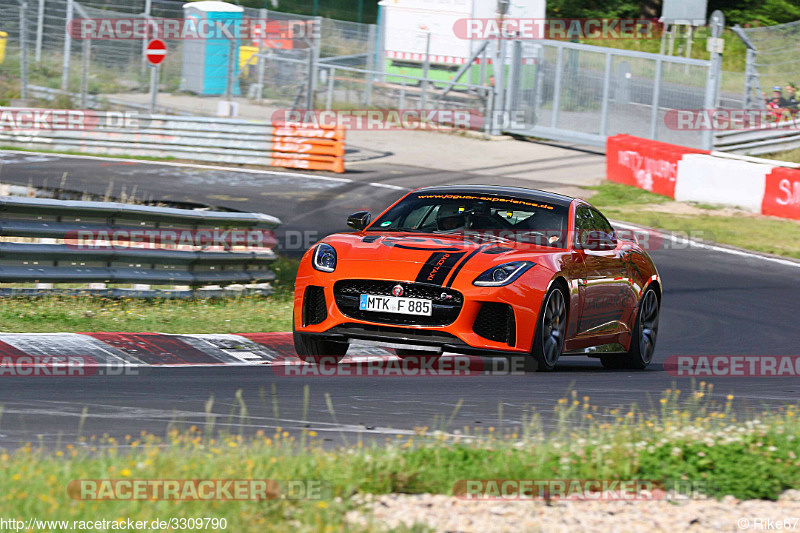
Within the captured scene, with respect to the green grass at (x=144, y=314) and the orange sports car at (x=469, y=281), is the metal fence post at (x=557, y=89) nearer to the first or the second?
the green grass at (x=144, y=314)

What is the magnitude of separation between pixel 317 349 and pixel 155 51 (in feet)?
65.2

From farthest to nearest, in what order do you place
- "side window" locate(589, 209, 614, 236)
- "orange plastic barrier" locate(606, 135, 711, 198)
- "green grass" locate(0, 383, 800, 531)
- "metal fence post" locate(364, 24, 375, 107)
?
1. "metal fence post" locate(364, 24, 375, 107)
2. "orange plastic barrier" locate(606, 135, 711, 198)
3. "side window" locate(589, 209, 614, 236)
4. "green grass" locate(0, 383, 800, 531)

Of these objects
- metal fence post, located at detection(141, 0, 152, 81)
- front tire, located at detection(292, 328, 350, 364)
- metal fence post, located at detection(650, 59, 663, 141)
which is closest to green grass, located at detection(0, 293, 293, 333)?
front tire, located at detection(292, 328, 350, 364)

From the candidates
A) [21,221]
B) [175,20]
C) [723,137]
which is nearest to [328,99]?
[175,20]

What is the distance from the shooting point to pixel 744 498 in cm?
502

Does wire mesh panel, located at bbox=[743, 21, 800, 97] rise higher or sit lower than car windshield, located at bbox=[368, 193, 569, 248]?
higher

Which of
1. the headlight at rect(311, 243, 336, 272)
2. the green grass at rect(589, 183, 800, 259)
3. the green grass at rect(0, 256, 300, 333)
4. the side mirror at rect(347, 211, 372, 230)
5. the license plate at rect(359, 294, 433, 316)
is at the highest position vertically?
the side mirror at rect(347, 211, 372, 230)

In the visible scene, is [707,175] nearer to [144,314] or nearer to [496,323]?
[144,314]

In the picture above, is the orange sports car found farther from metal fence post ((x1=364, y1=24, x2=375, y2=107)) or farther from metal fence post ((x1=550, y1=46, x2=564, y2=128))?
metal fence post ((x1=364, y1=24, x2=375, y2=107))

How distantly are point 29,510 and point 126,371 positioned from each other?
4041 millimetres

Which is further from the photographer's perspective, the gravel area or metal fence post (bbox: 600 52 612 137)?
metal fence post (bbox: 600 52 612 137)

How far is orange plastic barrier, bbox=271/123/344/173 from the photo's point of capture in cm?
2502

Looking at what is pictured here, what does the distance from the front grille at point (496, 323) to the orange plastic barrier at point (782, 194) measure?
1365 cm

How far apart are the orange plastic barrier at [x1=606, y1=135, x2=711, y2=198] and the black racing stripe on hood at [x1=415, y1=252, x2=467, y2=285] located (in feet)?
51.5
